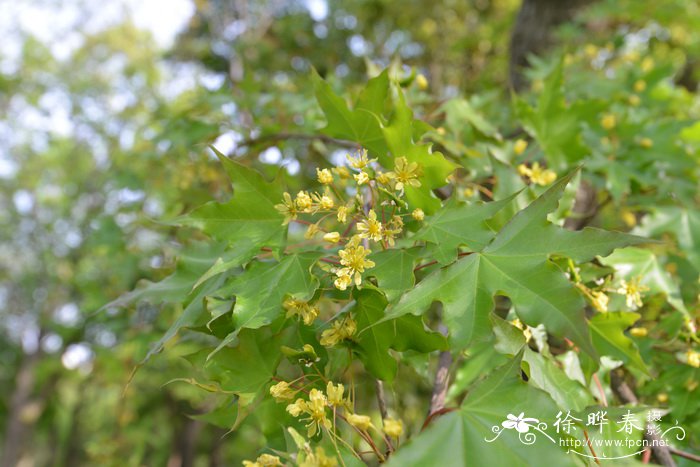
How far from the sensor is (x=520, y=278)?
862 mm

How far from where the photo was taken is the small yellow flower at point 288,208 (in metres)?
1.07

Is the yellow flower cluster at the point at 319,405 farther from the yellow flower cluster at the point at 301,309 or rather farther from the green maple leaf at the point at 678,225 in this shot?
the green maple leaf at the point at 678,225

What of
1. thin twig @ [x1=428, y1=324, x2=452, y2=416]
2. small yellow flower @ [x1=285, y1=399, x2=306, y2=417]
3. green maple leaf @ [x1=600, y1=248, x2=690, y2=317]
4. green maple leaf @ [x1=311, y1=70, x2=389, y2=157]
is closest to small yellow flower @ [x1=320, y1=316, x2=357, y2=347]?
small yellow flower @ [x1=285, y1=399, x2=306, y2=417]

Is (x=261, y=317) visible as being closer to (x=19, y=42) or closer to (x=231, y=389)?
(x=231, y=389)

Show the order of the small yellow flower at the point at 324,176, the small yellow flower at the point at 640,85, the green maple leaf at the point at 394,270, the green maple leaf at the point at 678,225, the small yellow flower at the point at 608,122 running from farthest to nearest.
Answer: the small yellow flower at the point at 640,85 → the small yellow flower at the point at 608,122 → the green maple leaf at the point at 678,225 → the small yellow flower at the point at 324,176 → the green maple leaf at the point at 394,270

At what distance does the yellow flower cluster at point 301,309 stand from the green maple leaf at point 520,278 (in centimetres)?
17

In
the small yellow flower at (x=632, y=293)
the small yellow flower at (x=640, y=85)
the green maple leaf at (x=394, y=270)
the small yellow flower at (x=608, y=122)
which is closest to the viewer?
the green maple leaf at (x=394, y=270)

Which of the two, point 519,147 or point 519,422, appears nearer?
point 519,422

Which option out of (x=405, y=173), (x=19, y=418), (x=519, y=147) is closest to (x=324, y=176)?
(x=405, y=173)

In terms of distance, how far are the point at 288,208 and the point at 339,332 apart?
26 cm

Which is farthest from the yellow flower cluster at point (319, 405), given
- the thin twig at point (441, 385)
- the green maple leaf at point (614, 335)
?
the green maple leaf at point (614, 335)

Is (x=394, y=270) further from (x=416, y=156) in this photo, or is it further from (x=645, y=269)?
(x=645, y=269)

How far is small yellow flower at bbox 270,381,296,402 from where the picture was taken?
95 centimetres

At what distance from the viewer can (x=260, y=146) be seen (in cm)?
192
